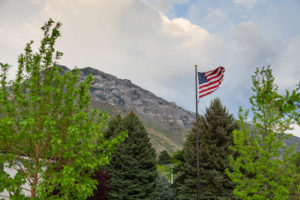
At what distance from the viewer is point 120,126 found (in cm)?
2347

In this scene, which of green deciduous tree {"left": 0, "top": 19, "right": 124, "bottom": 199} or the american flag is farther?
the american flag

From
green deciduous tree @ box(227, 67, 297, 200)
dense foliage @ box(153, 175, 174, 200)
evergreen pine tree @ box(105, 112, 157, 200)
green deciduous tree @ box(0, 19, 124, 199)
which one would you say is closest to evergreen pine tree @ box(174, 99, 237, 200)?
evergreen pine tree @ box(105, 112, 157, 200)

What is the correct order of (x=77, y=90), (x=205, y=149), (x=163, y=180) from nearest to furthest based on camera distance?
(x=77, y=90) → (x=205, y=149) → (x=163, y=180)

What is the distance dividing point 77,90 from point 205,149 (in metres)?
15.8

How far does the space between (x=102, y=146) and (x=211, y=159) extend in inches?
583

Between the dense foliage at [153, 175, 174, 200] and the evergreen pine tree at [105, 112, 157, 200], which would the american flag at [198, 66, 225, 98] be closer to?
the evergreen pine tree at [105, 112, 157, 200]

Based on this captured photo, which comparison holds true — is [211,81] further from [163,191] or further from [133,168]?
[163,191]

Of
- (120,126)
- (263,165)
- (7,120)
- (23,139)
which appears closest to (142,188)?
(120,126)

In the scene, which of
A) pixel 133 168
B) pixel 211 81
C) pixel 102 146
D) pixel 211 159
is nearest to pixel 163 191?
pixel 133 168

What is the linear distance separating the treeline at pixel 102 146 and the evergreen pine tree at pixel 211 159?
0.28 ft

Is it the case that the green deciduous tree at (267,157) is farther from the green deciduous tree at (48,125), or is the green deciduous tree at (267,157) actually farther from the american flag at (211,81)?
the green deciduous tree at (48,125)

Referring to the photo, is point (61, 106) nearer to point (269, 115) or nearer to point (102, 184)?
point (102, 184)

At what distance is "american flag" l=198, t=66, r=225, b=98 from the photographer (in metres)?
14.8

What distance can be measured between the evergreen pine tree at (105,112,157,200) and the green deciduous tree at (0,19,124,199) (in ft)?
45.5
